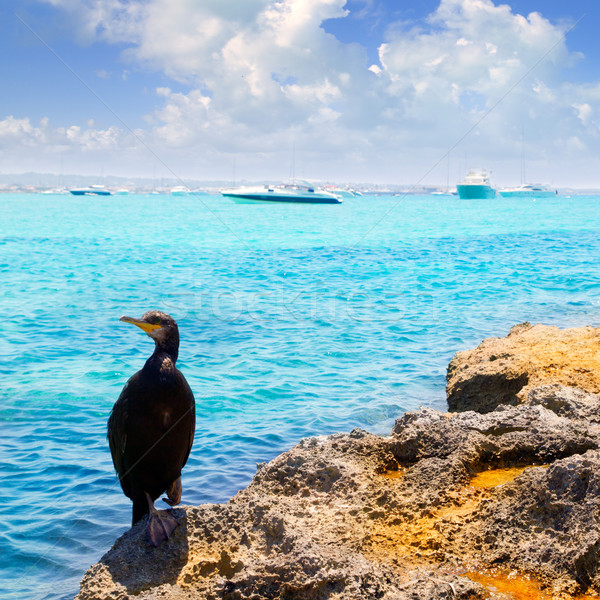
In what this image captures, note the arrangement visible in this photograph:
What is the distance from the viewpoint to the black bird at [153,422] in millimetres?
3285

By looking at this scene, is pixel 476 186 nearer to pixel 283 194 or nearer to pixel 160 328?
pixel 283 194

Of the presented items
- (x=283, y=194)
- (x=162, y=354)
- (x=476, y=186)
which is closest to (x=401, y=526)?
(x=162, y=354)

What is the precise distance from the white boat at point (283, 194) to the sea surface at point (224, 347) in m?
49.3

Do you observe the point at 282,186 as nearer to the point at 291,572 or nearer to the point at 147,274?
the point at 147,274

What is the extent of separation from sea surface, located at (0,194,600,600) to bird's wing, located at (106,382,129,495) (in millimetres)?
1285

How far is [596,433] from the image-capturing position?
3691mm

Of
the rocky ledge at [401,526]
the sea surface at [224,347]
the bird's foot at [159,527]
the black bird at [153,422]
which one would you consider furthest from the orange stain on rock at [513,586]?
the sea surface at [224,347]

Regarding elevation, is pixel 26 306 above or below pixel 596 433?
below

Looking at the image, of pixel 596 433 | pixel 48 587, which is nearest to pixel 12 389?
pixel 48 587

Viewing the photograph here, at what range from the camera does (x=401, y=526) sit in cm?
315

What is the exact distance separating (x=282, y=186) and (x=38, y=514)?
254 feet

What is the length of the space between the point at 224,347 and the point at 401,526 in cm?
772

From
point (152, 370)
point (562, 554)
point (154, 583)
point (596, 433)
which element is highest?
point (152, 370)

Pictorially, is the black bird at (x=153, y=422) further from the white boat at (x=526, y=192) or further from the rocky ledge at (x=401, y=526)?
the white boat at (x=526, y=192)
